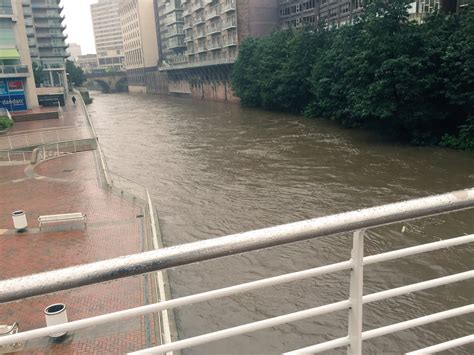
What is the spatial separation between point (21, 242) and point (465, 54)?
2030 cm

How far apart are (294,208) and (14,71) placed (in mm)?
42536

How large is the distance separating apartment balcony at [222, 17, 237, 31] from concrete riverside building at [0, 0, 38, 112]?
83.0 ft

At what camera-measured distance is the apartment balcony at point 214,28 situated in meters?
64.4

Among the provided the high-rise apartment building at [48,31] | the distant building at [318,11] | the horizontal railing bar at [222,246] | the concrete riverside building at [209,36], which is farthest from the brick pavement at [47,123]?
the high-rise apartment building at [48,31]

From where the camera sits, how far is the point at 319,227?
1.41 meters

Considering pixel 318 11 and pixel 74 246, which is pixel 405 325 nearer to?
pixel 74 246

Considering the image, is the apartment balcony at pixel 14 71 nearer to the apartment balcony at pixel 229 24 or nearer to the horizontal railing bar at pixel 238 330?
the apartment balcony at pixel 229 24

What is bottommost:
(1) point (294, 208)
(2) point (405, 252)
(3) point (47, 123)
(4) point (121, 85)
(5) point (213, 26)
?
(1) point (294, 208)

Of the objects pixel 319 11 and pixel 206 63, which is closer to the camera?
pixel 319 11

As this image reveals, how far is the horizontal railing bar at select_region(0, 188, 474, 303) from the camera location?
1.18 m

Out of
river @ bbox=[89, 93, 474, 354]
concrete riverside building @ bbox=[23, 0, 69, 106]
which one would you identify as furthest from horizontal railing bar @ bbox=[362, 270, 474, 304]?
concrete riverside building @ bbox=[23, 0, 69, 106]

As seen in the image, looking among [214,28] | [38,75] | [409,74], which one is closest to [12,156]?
[409,74]

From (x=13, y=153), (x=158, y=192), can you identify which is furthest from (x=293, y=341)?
(x=13, y=153)

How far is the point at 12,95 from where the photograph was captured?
47719mm
